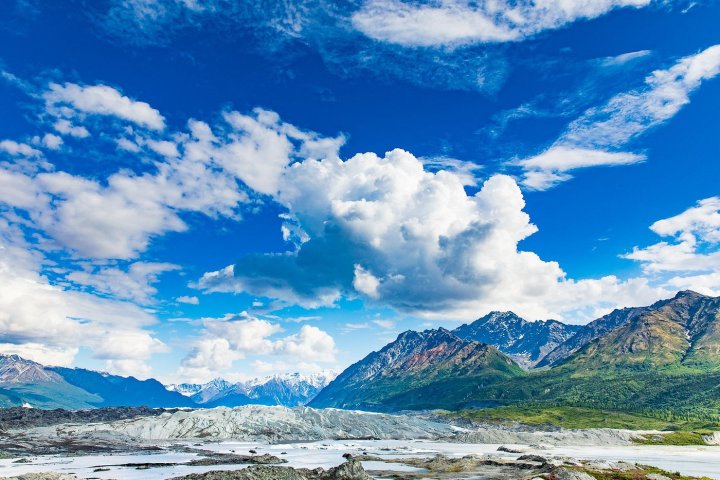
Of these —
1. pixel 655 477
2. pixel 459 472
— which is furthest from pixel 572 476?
pixel 459 472

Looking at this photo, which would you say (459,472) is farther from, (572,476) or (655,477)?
(655,477)

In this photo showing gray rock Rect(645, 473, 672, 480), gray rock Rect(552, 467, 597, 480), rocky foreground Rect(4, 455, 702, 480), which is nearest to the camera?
rocky foreground Rect(4, 455, 702, 480)

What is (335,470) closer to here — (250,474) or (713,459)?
(250,474)

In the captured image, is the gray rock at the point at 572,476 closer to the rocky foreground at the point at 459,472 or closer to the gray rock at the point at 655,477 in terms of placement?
the rocky foreground at the point at 459,472

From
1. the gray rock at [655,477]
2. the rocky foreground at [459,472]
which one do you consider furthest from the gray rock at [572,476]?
the gray rock at [655,477]

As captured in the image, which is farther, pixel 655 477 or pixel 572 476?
pixel 655 477

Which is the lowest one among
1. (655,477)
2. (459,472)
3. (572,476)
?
(459,472)

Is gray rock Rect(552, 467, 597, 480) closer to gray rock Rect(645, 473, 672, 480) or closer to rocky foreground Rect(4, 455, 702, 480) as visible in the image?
A: rocky foreground Rect(4, 455, 702, 480)

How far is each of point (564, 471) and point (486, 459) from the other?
5762 cm

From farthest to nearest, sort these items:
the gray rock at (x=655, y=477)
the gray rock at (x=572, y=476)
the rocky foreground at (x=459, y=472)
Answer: the gray rock at (x=655, y=477) → the gray rock at (x=572, y=476) → the rocky foreground at (x=459, y=472)

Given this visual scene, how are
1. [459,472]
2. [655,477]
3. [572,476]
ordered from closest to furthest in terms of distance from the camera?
[572,476] → [655,477] → [459,472]

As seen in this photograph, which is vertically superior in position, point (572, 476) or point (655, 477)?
point (572, 476)

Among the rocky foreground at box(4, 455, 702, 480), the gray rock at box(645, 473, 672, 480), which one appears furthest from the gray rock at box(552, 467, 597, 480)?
the gray rock at box(645, 473, 672, 480)

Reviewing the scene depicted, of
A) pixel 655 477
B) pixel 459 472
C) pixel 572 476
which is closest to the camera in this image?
pixel 572 476
